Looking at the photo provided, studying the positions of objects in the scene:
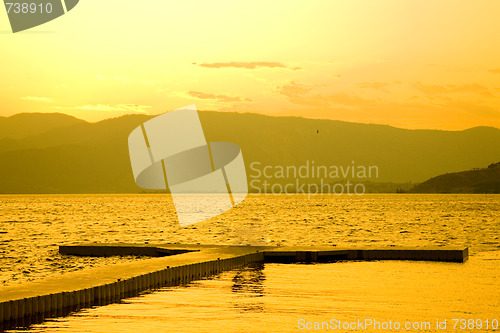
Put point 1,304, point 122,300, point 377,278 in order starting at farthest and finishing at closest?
point 377,278 → point 122,300 → point 1,304

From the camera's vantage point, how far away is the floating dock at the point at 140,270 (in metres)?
16.2

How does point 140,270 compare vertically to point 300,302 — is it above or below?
above

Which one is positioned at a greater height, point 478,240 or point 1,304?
point 1,304

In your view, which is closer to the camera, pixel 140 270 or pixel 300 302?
pixel 300 302

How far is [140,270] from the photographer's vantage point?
2188cm

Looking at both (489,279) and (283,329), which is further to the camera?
(489,279)

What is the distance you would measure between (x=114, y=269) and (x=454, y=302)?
420 inches

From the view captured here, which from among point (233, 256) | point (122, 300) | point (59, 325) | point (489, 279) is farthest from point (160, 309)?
point (489, 279)

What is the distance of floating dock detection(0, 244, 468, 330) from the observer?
16.2 m

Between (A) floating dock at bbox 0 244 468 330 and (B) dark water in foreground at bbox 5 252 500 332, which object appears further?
(A) floating dock at bbox 0 244 468 330

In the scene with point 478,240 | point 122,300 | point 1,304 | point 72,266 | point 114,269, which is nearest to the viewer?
point 1,304

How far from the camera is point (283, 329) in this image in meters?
15.2

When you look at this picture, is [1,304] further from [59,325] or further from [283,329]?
[283,329]

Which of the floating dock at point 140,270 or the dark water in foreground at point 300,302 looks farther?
the floating dock at point 140,270
